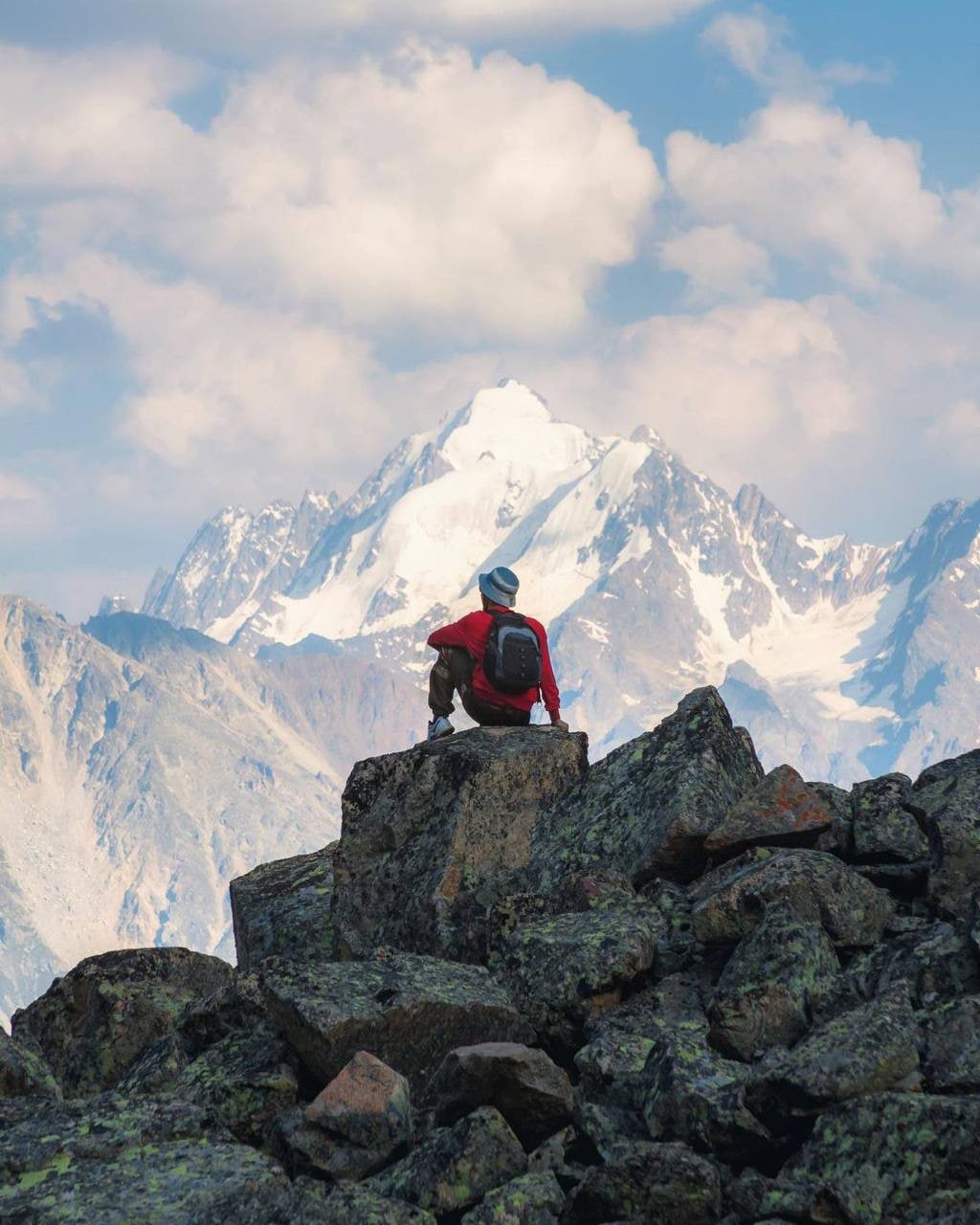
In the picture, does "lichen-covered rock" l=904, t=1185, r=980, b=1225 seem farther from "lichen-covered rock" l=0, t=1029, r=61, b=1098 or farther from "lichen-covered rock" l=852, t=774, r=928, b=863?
"lichen-covered rock" l=0, t=1029, r=61, b=1098

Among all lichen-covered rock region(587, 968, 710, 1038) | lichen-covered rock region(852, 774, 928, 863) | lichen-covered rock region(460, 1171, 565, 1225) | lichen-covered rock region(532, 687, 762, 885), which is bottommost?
lichen-covered rock region(460, 1171, 565, 1225)

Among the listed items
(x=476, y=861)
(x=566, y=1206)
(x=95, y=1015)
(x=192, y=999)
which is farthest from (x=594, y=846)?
(x=566, y=1206)

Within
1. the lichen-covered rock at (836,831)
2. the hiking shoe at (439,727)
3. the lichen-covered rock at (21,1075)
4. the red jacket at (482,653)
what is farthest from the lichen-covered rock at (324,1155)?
the hiking shoe at (439,727)

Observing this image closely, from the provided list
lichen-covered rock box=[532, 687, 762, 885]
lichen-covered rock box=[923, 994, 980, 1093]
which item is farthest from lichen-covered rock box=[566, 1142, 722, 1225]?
lichen-covered rock box=[532, 687, 762, 885]

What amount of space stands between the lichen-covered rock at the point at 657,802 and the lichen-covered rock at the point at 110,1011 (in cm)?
420

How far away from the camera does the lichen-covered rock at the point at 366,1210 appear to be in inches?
366

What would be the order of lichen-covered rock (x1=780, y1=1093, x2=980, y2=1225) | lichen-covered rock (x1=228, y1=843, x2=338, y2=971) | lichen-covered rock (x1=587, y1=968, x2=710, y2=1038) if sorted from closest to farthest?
lichen-covered rock (x1=780, y1=1093, x2=980, y2=1225)
lichen-covered rock (x1=587, y1=968, x2=710, y2=1038)
lichen-covered rock (x1=228, y1=843, x2=338, y2=971)

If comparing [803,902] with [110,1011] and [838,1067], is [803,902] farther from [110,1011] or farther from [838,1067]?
[110,1011]

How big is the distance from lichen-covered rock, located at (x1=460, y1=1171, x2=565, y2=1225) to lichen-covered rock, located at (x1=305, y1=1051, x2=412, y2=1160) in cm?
106

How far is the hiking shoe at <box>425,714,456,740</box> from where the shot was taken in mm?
20078

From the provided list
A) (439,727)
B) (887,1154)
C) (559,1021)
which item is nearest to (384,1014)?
(559,1021)

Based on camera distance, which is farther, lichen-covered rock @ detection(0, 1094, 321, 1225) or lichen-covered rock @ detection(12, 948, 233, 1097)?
lichen-covered rock @ detection(12, 948, 233, 1097)

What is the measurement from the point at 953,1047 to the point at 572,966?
3635mm

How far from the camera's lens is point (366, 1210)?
941 cm
